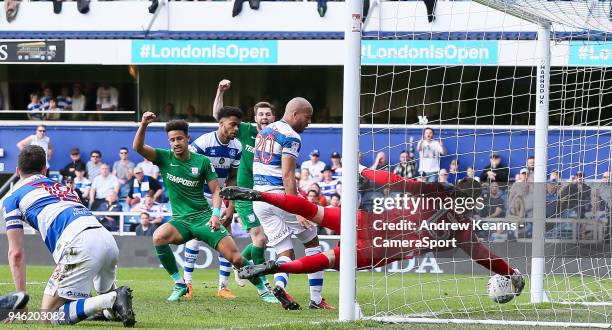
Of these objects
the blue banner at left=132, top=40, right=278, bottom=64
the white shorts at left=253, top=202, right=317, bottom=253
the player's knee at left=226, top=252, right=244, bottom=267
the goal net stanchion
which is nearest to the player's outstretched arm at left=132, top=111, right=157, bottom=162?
the white shorts at left=253, top=202, right=317, bottom=253

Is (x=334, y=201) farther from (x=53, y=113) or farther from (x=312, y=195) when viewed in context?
(x=53, y=113)

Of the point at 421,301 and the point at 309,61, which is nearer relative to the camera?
the point at 421,301

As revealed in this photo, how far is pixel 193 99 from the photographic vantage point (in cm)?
2517

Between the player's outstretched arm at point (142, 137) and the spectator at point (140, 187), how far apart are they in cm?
964

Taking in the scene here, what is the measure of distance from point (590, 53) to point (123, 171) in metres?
11.9

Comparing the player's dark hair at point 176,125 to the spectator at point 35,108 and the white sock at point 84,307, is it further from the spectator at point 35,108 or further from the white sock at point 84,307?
the spectator at point 35,108

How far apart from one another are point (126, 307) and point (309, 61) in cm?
1536

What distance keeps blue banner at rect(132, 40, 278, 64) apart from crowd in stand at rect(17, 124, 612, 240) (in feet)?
5.15

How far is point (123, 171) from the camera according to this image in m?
22.1

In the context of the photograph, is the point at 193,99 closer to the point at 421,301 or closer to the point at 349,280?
the point at 421,301

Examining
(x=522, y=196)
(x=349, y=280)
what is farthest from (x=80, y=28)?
(x=349, y=280)

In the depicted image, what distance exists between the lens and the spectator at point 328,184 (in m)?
20.3

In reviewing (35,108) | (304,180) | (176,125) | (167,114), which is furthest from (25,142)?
(176,125)

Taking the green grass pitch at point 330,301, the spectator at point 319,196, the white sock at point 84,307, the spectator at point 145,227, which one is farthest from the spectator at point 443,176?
the white sock at point 84,307
